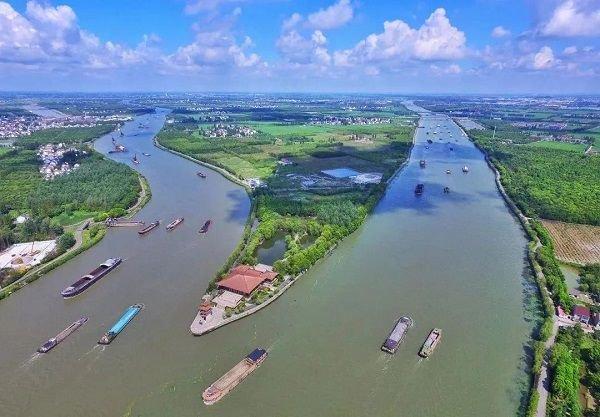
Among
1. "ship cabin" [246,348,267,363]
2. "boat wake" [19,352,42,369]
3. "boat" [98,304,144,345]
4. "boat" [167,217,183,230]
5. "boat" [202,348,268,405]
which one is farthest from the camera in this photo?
"boat" [167,217,183,230]

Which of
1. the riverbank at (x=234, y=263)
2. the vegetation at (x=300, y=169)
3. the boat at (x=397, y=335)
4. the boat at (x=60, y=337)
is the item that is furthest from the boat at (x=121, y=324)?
the boat at (x=397, y=335)

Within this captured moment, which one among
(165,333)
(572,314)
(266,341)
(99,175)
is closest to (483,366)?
(572,314)

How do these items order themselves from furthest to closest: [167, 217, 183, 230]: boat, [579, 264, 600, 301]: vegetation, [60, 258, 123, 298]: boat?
[167, 217, 183, 230]: boat, [60, 258, 123, 298]: boat, [579, 264, 600, 301]: vegetation

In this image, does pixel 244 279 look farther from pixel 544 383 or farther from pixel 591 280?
pixel 591 280

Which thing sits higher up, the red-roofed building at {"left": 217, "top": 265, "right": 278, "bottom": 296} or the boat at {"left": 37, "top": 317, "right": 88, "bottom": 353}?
the red-roofed building at {"left": 217, "top": 265, "right": 278, "bottom": 296}

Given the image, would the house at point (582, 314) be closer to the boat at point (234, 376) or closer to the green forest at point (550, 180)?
the boat at point (234, 376)

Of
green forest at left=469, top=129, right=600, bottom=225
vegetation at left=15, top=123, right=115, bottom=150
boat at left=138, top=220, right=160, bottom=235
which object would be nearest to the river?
boat at left=138, top=220, right=160, bottom=235

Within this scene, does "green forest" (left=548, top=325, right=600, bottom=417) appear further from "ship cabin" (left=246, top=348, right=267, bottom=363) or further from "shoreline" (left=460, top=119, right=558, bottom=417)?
"ship cabin" (left=246, top=348, right=267, bottom=363)

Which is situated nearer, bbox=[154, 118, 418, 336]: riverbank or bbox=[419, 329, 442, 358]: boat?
bbox=[419, 329, 442, 358]: boat
